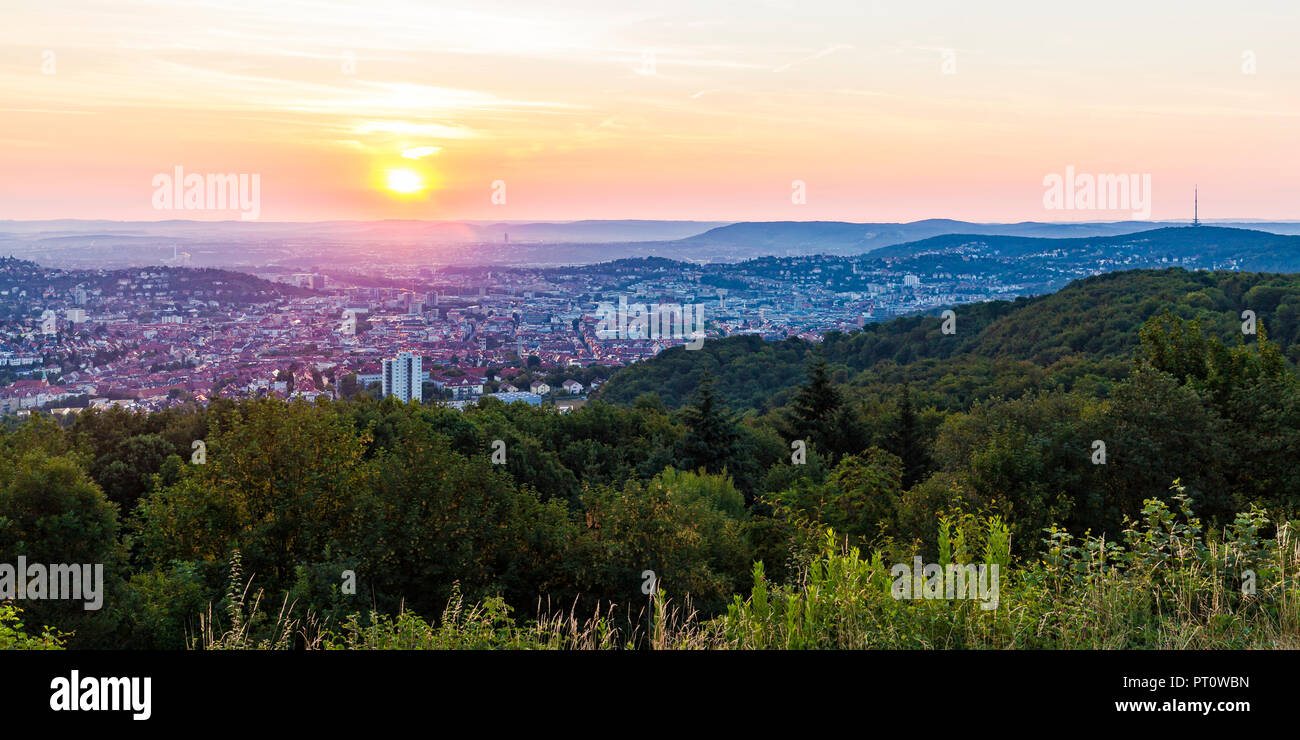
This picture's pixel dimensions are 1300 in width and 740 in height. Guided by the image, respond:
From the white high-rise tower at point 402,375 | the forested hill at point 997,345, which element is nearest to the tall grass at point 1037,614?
the forested hill at point 997,345

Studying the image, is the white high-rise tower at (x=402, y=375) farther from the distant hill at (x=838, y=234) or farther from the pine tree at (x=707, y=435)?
the distant hill at (x=838, y=234)

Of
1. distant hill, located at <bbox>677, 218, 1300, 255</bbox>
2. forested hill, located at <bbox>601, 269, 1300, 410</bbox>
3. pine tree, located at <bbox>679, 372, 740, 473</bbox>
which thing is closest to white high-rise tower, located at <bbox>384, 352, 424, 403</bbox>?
forested hill, located at <bbox>601, 269, 1300, 410</bbox>

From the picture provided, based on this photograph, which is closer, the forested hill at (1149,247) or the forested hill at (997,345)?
the forested hill at (997,345)

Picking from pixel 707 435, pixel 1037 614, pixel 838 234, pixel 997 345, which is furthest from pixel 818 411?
pixel 838 234

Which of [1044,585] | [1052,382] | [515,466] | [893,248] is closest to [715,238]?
[893,248]

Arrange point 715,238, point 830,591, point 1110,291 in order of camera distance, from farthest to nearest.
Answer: point 715,238 → point 1110,291 → point 830,591

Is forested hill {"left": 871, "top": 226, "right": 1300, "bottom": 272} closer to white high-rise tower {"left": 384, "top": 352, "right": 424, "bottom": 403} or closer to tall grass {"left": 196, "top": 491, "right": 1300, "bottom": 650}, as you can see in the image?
white high-rise tower {"left": 384, "top": 352, "right": 424, "bottom": 403}

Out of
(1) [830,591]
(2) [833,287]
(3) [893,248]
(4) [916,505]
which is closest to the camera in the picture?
(1) [830,591]
